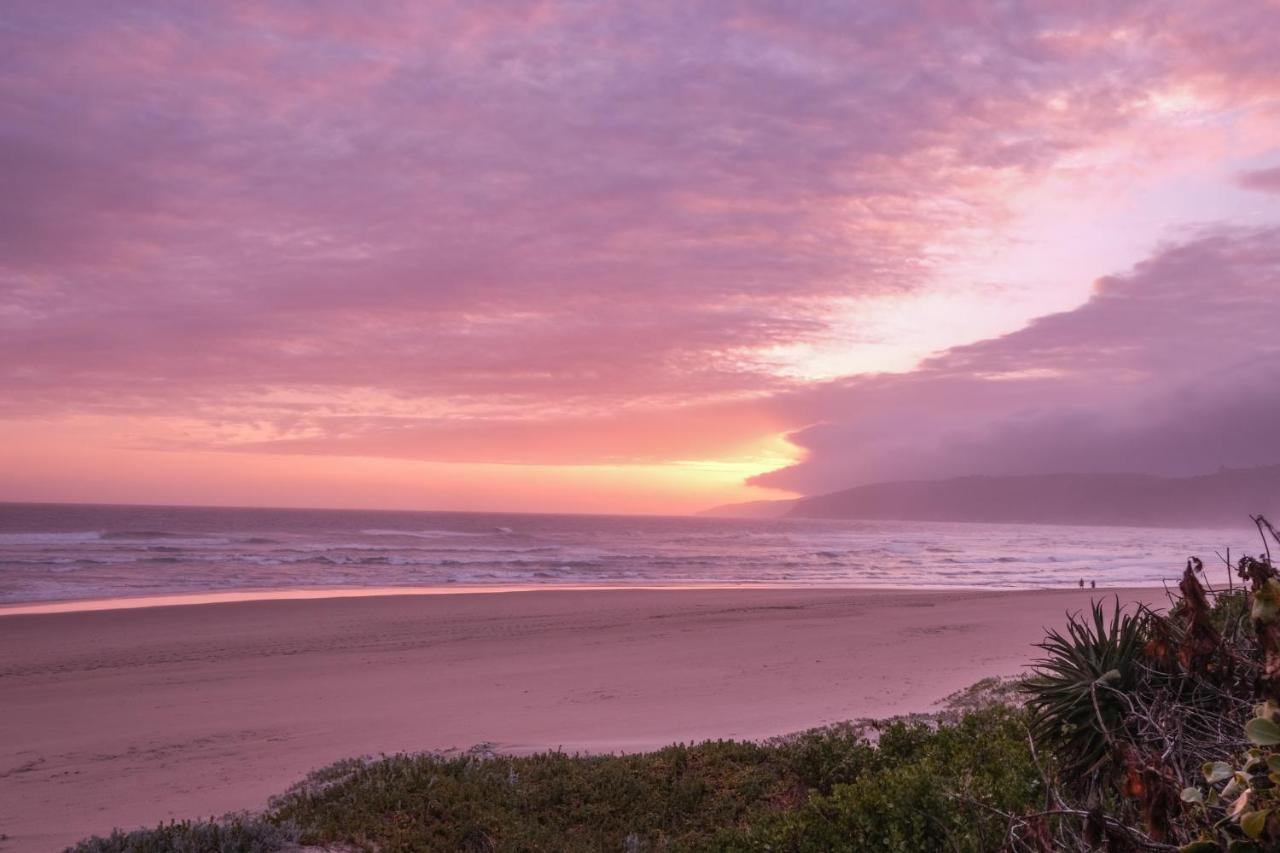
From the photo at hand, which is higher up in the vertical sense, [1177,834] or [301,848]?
[1177,834]

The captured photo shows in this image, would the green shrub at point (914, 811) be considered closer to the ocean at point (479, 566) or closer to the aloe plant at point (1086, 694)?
the aloe plant at point (1086, 694)

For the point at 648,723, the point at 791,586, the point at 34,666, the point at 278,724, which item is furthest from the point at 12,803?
the point at 791,586

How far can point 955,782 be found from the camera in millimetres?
5656

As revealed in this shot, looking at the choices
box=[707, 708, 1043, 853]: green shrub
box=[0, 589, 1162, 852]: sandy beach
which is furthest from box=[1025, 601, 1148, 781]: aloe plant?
box=[0, 589, 1162, 852]: sandy beach

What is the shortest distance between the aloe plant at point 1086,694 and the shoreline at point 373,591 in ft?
92.1

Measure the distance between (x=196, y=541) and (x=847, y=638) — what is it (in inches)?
2030

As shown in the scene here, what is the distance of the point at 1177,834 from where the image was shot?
253cm

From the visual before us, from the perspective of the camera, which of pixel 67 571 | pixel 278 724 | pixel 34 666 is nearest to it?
pixel 278 724

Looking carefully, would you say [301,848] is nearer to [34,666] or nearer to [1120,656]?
[1120,656]

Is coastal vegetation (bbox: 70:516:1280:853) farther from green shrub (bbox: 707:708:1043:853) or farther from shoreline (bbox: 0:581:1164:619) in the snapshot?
shoreline (bbox: 0:581:1164:619)

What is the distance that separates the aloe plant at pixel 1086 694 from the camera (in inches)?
178

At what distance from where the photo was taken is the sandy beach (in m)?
11.2

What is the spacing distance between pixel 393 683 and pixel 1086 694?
1456 cm

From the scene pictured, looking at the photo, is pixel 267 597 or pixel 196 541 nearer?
pixel 267 597
